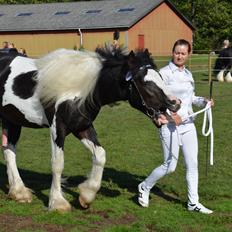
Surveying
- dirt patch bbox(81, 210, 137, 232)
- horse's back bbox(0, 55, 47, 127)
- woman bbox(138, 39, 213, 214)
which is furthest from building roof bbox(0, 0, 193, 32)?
dirt patch bbox(81, 210, 137, 232)

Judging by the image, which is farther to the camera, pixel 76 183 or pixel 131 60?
pixel 76 183

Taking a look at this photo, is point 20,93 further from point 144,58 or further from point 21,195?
point 144,58

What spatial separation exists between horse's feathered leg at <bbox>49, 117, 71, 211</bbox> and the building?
4052 centimetres

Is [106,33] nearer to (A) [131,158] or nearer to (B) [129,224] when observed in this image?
(A) [131,158]

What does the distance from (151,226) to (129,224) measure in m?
0.24

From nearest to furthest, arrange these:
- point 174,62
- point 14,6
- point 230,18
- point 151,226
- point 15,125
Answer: point 151,226 → point 174,62 → point 15,125 → point 14,6 → point 230,18

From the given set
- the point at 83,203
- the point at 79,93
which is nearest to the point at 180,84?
the point at 79,93

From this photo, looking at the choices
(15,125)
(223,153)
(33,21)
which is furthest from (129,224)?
(33,21)

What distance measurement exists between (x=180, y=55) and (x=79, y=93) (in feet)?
3.88

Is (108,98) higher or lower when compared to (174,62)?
lower

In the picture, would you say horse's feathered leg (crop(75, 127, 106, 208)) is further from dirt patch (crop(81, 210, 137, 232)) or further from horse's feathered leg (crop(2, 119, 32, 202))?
horse's feathered leg (crop(2, 119, 32, 202))

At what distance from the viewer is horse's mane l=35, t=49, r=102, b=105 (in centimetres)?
555

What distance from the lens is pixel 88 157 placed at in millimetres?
9000

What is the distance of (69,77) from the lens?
555 centimetres
